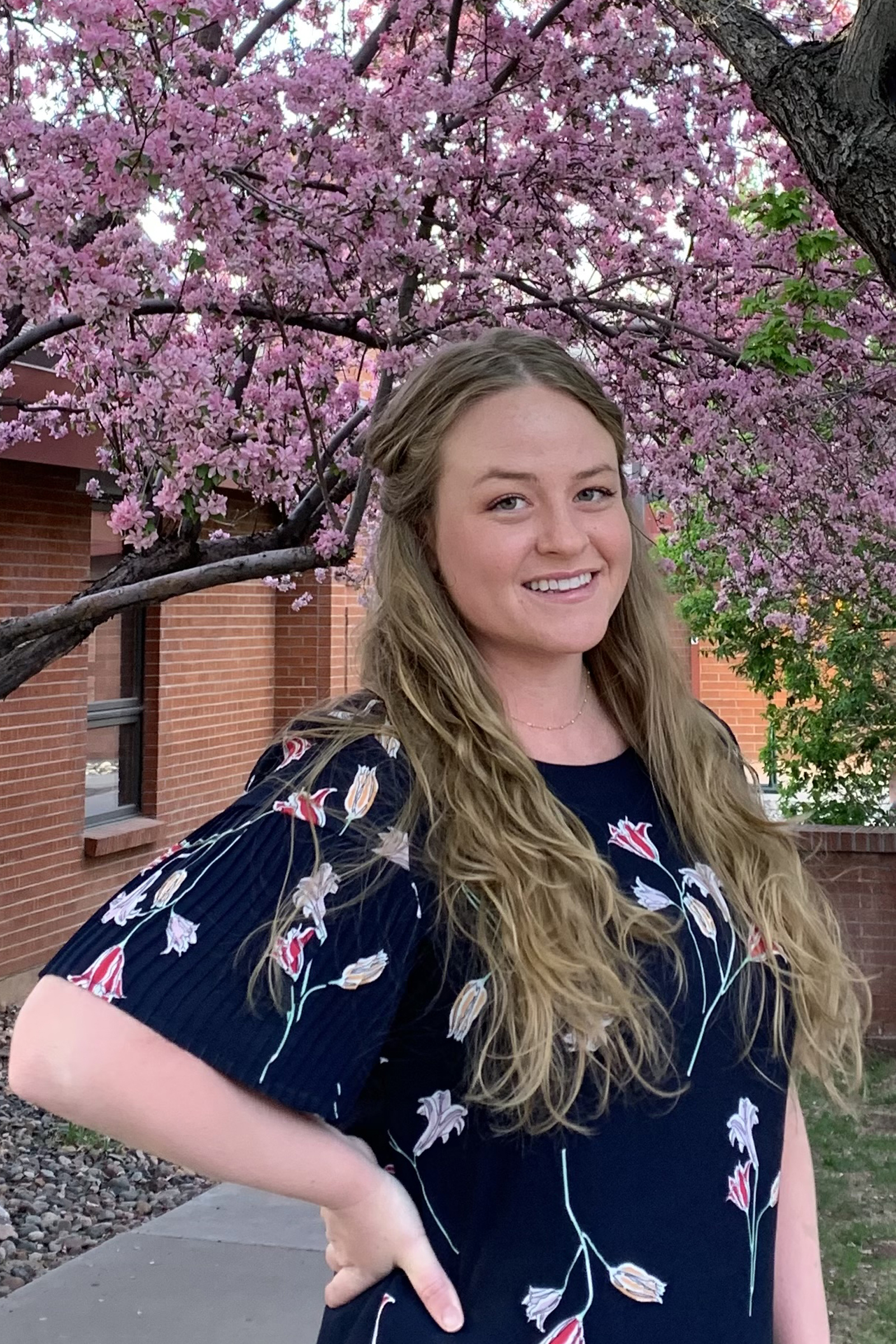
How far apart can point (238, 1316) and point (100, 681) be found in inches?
214

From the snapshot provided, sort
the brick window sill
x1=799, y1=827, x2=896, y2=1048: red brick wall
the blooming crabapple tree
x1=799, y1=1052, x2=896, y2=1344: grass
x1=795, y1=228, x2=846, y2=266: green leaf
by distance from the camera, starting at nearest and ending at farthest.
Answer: the blooming crabapple tree, x1=795, y1=228, x2=846, y2=266: green leaf, x1=799, y1=1052, x2=896, y2=1344: grass, x1=799, y1=827, x2=896, y2=1048: red brick wall, the brick window sill

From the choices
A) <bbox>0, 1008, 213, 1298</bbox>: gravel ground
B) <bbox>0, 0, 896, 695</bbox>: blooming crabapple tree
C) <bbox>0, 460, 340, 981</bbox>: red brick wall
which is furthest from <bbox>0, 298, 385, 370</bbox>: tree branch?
<bbox>0, 460, 340, 981</bbox>: red brick wall

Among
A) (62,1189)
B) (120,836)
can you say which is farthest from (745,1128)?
(120,836)

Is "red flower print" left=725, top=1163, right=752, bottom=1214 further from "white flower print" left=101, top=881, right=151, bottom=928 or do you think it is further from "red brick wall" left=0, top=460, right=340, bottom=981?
"red brick wall" left=0, top=460, right=340, bottom=981

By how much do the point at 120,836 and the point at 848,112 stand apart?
21.3 ft

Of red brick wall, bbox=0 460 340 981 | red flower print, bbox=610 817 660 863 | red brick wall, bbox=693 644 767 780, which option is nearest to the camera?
red flower print, bbox=610 817 660 863

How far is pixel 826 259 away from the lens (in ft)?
15.8

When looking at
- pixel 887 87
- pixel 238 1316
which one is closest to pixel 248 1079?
pixel 887 87

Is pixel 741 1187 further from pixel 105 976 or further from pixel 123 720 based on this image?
pixel 123 720

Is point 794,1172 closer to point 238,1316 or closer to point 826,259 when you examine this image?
point 238,1316

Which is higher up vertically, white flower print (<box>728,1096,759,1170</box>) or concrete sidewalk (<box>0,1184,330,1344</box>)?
white flower print (<box>728,1096,759,1170</box>)

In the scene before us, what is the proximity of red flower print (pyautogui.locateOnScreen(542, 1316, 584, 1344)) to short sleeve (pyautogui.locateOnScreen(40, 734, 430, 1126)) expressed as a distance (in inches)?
11.7

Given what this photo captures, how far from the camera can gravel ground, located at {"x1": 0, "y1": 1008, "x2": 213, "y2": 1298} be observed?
4.57m

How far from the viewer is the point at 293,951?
4.08 ft
